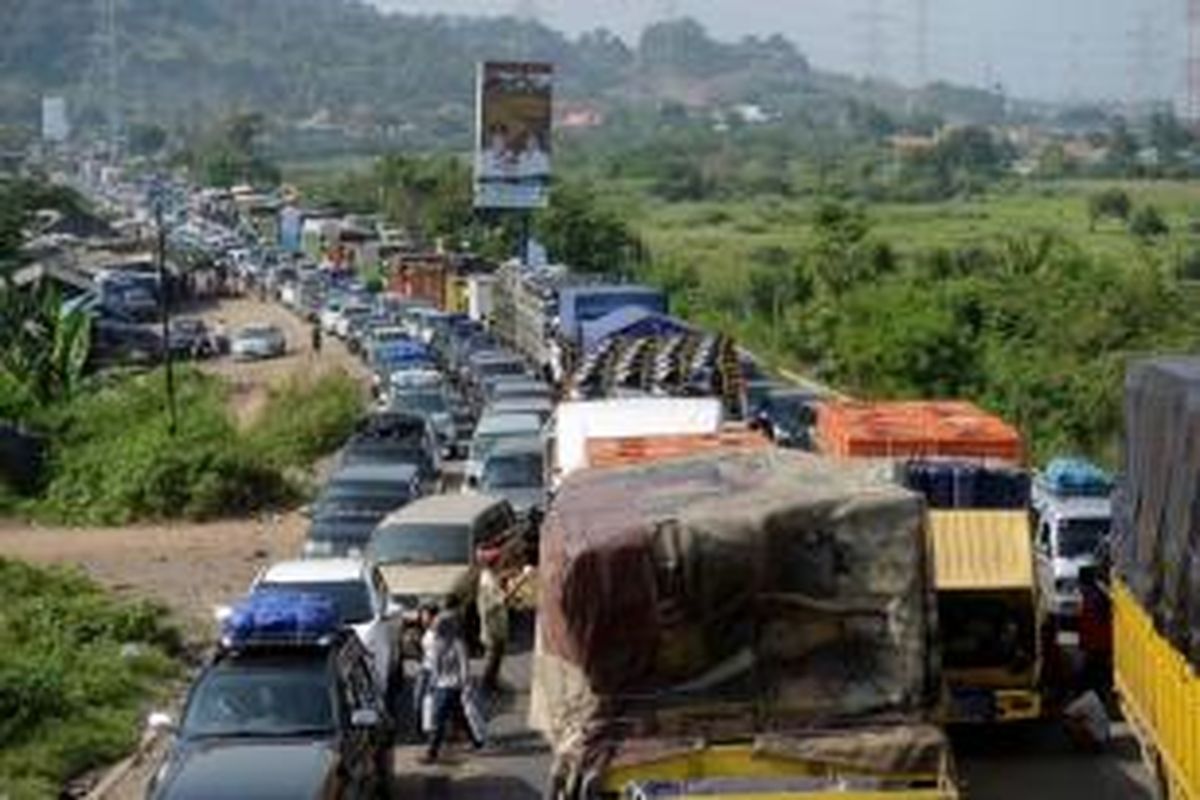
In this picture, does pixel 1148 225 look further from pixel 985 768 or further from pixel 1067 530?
pixel 985 768

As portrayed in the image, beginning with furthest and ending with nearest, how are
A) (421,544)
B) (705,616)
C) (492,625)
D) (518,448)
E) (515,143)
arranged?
(515,143) → (518,448) → (421,544) → (492,625) → (705,616)

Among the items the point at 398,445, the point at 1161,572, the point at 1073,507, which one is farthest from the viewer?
the point at 398,445

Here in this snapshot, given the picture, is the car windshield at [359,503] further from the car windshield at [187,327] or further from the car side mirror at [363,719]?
the car windshield at [187,327]

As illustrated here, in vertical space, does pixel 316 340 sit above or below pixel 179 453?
above

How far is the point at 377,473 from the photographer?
91.4 feet

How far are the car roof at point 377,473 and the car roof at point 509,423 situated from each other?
2.06m

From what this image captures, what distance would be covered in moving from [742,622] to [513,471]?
15.4 metres

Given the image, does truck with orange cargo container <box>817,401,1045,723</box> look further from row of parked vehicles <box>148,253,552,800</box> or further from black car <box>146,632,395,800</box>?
row of parked vehicles <box>148,253,552,800</box>

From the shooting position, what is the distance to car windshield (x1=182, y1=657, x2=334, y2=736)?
13781mm

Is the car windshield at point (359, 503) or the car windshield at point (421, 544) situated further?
the car windshield at point (359, 503)

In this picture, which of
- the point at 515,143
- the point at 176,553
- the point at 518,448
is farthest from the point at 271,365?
the point at 518,448

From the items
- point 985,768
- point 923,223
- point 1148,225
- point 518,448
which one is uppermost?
point 923,223

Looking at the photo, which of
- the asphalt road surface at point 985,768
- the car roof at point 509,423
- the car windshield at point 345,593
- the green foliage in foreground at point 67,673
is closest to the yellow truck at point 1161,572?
the asphalt road surface at point 985,768

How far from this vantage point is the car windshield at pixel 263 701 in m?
13.8
